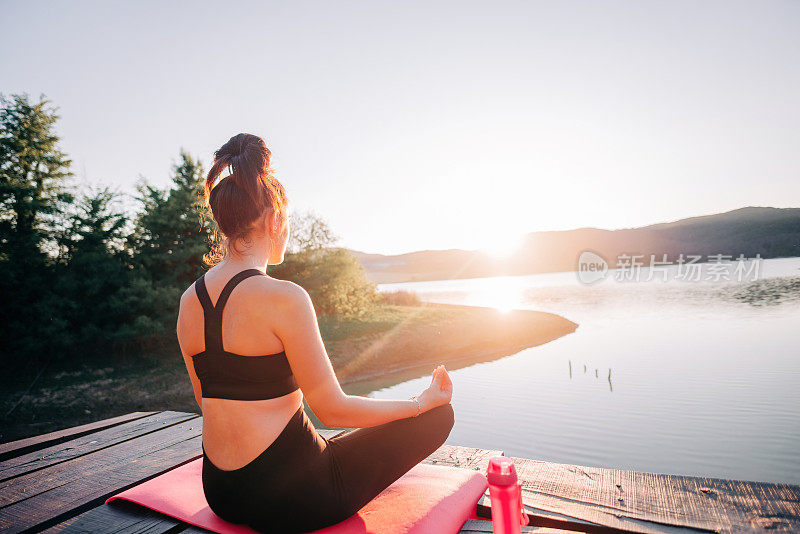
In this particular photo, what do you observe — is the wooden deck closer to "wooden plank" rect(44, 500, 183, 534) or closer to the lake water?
"wooden plank" rect(44, 500, 183, 534)

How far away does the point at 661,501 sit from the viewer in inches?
74.8

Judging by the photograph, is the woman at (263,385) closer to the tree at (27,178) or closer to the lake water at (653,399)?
the lake water at (653,399)

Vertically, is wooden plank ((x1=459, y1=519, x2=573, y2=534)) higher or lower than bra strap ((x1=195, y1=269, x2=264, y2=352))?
lower

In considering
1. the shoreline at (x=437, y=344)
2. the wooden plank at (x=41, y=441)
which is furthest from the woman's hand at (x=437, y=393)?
the shoreline at (x=437, y=344)

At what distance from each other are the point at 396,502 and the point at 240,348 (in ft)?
3.37

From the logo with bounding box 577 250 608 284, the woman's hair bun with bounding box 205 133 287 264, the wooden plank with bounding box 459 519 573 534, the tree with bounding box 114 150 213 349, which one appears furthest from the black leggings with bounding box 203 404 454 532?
the logo with bounding box 577 250 608 284

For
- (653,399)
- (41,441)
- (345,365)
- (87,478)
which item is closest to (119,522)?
(87,478)

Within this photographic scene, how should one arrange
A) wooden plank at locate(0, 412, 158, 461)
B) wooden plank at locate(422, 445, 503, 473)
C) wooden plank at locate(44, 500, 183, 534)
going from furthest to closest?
wooden plank at locate(0, 412, 158, 461)
wooden plank at locate(422, 445, 503, 473)
wooden plank at locate(44, 500, 183, 534)

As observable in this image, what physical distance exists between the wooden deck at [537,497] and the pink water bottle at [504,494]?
0.42 metres

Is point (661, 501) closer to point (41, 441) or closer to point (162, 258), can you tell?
point (41, 441)

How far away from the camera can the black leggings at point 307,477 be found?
1476 millimetres

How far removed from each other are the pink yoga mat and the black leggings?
0.10 m

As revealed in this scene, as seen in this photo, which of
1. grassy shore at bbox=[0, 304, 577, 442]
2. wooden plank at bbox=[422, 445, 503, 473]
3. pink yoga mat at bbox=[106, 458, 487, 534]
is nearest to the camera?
pink yoga mat at bbox=[106, 458, 487, 534]

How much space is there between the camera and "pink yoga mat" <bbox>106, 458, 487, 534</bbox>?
65.4 inches
